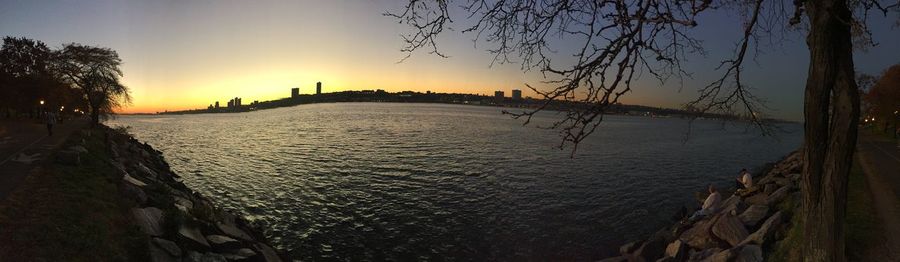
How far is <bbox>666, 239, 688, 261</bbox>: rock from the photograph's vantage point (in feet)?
40.5

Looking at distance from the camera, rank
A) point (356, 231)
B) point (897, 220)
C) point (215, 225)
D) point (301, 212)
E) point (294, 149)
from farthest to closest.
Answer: point (294, 149) < point (301, 212) < point (356, 231) < point (215, 225) < point (897, 220)

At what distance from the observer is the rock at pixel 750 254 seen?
10.0 m

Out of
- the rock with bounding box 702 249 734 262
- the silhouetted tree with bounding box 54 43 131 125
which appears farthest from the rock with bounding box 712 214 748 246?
the silhouetted tree with bounding box 54 43 131 125

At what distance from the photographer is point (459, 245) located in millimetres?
15484

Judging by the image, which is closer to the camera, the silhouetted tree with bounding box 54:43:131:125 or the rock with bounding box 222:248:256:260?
the rock with bounding box 222:248:256:260

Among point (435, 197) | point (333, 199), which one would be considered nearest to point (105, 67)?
point (333, 199)

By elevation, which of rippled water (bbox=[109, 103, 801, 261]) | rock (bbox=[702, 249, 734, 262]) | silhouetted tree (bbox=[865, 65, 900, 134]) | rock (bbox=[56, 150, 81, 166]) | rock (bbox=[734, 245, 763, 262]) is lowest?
rippled water (bbox=[109, 103, 801, 261])

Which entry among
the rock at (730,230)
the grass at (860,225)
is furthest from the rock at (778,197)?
the rock at (730,230)

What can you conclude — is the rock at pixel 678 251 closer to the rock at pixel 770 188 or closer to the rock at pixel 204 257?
the rock at pixel 770 188

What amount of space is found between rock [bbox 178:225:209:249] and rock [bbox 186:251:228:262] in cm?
48

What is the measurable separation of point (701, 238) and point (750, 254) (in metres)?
2.64

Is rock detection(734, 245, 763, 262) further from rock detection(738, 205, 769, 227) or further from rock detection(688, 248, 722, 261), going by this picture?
rock detection(738, 205, 769, 227)

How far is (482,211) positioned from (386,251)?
21.1 ft

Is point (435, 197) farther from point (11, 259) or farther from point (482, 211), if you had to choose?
point (11, 259)
